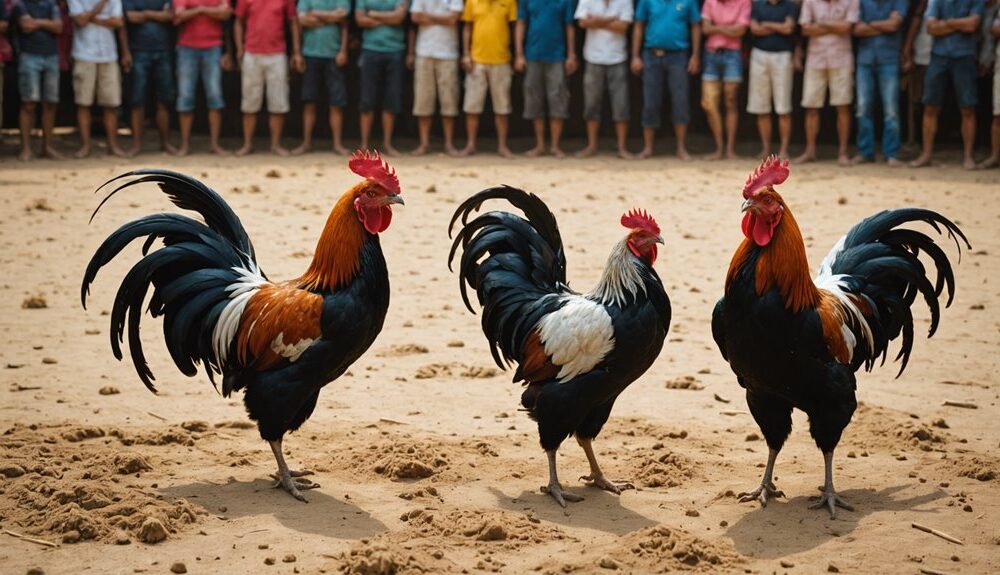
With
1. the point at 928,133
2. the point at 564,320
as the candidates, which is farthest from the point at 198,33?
the point at 564,320

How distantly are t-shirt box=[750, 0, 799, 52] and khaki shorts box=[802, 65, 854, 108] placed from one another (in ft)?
1.47

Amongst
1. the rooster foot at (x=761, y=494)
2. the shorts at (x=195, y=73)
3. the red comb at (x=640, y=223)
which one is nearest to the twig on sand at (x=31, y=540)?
the red comb at (x=640, y=223)

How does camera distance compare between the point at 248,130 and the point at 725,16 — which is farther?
the point at 248,130

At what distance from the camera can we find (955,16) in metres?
14.7

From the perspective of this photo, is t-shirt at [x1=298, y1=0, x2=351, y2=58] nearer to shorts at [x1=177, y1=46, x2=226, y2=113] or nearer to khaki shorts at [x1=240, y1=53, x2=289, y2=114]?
khaki shorts at [x1=240, y1=53, x2=289, y2=114]

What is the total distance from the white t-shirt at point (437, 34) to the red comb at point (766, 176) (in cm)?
1056

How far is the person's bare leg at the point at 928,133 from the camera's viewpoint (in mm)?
15242

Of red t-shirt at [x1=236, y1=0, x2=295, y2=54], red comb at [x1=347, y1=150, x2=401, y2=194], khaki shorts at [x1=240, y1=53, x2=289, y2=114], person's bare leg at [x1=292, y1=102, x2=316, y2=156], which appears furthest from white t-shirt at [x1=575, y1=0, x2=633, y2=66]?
red comb at [x1=347, y1=150, x2=401, y2=194]

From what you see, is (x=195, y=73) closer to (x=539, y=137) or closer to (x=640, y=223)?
(x=539, y=137)

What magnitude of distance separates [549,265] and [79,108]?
11262 millimetres

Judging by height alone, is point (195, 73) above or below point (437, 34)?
below

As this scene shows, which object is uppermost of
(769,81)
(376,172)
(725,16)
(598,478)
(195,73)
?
(376,172)

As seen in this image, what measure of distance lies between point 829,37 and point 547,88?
12.3 ft

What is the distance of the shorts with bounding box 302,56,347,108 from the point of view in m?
16.2
